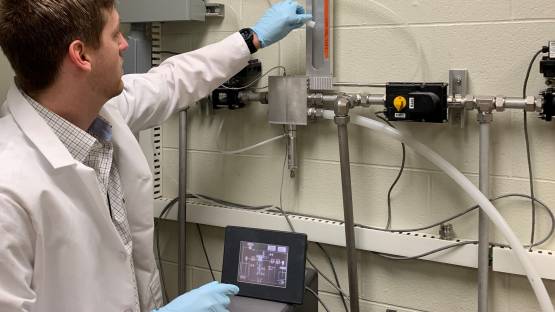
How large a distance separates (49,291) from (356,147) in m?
0.94

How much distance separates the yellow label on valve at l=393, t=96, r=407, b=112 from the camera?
1.39 m

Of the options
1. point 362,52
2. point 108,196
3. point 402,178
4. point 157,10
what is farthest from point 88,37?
point 402,178

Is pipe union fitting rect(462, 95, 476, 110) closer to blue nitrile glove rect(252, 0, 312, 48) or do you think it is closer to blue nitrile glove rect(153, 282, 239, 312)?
blue nitrile glove rect(252, 0, 312, 48)

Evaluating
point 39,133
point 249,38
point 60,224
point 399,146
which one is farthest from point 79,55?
point 399,146

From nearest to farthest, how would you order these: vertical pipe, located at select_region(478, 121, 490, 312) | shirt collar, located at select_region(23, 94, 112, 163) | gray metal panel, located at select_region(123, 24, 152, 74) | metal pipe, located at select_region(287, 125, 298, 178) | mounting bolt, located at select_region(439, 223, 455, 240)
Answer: shirt collar, located at select_region(23, 94, 112, 163) → vertical pipe, located at select_region(478, 121, 490, 312) → mounting bolt, located at select_region(439, 223, 455, 240) → metal pipe, located at select_region(287, 125, 298, 178) → gray metal panel, located at select_region(123, 24, 152, 74)

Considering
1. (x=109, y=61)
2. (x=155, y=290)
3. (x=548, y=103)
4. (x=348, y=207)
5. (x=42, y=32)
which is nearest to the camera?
(x=42, y=32)

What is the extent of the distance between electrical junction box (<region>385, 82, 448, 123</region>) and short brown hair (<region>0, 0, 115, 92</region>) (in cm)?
77

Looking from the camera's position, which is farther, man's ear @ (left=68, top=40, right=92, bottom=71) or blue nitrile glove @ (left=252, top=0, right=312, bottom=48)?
blue nitrile glove @ (left=252, top=0, right=312, bottom=48)

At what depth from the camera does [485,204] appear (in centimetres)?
132


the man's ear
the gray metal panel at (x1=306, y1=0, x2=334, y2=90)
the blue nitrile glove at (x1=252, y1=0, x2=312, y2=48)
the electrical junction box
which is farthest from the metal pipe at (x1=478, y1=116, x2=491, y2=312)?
the man's ear

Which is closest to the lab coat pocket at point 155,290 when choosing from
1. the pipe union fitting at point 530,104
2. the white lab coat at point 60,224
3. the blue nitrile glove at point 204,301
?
the white lab coat at point 60,224

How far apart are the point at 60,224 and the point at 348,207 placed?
78cm

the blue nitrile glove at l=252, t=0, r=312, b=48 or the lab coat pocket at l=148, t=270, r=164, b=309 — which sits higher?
the blue nitrile glove at l=252, t=0, r=312, b=48

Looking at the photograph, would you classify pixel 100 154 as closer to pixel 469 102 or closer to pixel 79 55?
pixel 79 55
